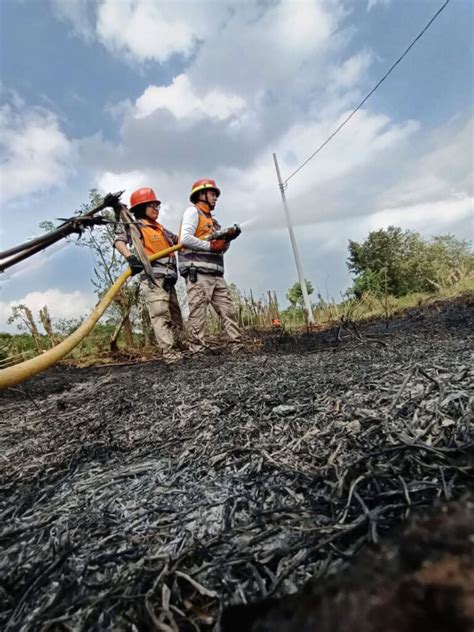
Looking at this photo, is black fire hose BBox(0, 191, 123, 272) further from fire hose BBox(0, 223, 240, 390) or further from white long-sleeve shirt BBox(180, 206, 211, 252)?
white long-sleeve shirt BBox(180, 206, 211, 252)

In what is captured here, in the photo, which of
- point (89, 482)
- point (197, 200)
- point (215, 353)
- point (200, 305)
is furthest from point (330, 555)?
point (197, 200)

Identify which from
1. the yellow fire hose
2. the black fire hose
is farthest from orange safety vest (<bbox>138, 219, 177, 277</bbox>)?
the yellow fire hose

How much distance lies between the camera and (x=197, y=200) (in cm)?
520

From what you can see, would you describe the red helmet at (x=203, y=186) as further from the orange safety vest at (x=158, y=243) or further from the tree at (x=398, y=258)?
the tree at (x=398, y=258)

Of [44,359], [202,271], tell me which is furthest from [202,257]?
[44,359]

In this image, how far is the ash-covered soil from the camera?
0.63 m

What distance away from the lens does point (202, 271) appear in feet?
15.4

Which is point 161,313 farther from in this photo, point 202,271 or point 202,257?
point 202,257

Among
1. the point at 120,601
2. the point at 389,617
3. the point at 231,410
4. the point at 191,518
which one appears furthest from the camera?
the point at 231,410

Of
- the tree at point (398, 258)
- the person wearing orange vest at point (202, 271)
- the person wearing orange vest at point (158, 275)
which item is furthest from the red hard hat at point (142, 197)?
the tree at point (398, 258)

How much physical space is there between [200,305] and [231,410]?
3.05 m

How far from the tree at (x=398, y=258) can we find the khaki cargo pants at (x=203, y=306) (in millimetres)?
15218

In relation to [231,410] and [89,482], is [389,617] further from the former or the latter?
[231,410]

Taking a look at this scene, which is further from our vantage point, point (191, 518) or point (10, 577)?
point (191, 518)
